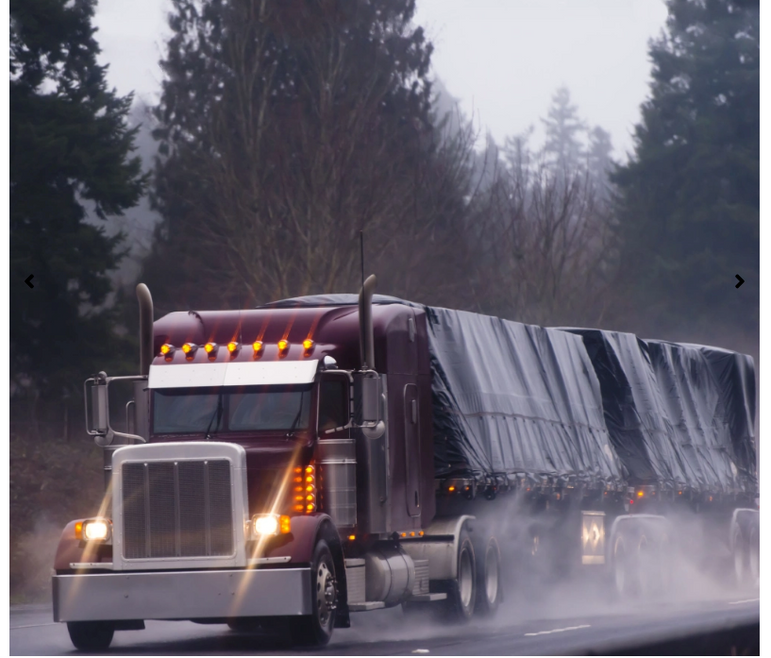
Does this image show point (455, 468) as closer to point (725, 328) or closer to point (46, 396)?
point (46, 396)

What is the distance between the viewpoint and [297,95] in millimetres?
42312

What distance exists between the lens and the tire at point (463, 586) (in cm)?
1894

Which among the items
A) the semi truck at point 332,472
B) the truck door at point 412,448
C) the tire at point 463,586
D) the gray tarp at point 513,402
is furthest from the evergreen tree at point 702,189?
the truck door at point 412,448

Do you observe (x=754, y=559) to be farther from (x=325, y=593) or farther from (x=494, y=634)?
(x=325, y=593)

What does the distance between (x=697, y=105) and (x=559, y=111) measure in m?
88.6

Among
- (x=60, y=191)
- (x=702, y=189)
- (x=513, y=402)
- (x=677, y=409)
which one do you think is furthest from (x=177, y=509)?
(x=702, y=189)

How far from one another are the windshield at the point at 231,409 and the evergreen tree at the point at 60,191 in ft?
68.8

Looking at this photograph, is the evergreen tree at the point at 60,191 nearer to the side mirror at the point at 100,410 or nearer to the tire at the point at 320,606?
the side mirror at the point at 100,410

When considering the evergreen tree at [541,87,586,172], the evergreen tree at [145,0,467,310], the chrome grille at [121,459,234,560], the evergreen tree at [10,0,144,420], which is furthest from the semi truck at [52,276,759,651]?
the evergreen tree at [541,87,586,172]

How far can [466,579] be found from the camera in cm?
1945

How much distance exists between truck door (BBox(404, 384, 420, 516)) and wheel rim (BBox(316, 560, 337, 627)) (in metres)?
2.41

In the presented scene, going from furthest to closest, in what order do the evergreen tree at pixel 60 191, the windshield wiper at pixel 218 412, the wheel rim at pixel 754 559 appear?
the evergreen tree at pixel 60 191, the wheel rim at pixel 754 559, the windshield wiper at pixel 218 412

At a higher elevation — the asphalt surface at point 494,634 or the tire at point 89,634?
the tire at point 89,634

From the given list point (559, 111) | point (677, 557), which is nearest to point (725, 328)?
point (677, 557)
